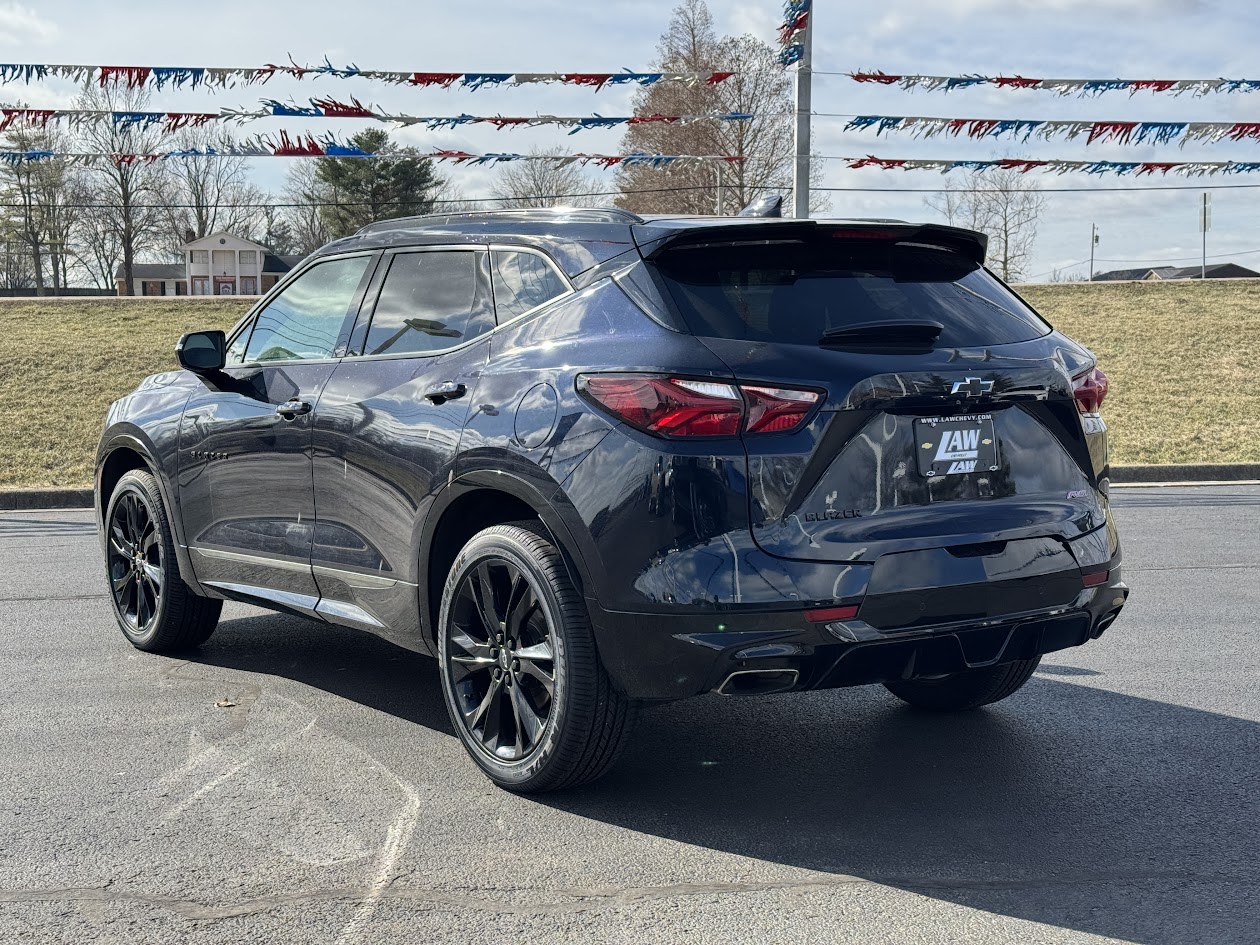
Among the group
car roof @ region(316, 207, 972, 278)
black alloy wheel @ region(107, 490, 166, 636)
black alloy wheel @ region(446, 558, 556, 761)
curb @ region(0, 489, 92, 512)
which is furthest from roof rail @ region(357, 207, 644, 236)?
curb @ region(0, 489, 92, 512)

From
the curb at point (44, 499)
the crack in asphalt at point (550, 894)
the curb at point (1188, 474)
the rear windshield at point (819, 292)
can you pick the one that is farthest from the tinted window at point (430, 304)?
the curb at point (1188, 474)

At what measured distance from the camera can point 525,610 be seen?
13.8ft

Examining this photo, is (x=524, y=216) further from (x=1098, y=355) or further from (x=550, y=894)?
(x=1098, y=355)

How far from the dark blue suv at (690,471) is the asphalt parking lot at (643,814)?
389mm

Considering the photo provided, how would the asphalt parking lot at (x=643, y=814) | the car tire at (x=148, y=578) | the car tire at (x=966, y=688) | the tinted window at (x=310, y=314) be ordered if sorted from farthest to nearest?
the car tire at (x=148, y=578)
the tinted window at (x=310, y=314)
the car tire at (x=966, y=688)
the asphalt parking lot at (x=643, y=814)

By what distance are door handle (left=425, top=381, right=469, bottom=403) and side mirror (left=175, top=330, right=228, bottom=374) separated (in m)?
1.51

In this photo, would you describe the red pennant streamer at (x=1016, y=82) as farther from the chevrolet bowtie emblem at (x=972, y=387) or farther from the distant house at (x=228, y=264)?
the distant house at (x=228, y=264)

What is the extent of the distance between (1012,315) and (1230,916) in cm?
189

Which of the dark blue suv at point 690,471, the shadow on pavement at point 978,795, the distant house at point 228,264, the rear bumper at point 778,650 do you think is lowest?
the shadow on pavement at point 978,795

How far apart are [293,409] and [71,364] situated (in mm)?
17803

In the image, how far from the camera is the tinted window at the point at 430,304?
183 inches

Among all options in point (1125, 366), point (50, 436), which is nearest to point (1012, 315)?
point (50, 436)

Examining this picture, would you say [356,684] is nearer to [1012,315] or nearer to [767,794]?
[767,794]

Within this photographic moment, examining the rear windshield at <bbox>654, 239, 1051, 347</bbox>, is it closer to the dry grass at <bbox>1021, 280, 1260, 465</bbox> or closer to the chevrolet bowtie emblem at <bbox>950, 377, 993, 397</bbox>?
the chevrolet bowtie emblem at <bbox>950, 377, 993, 397</bbox>
